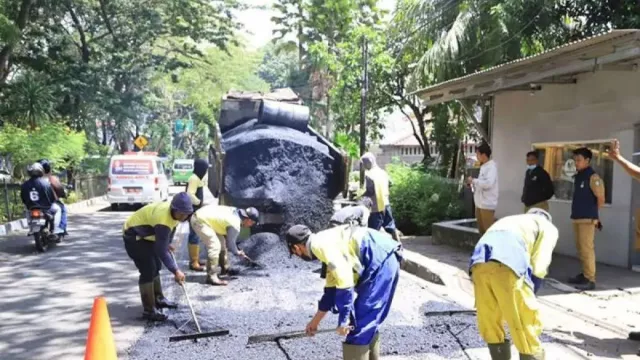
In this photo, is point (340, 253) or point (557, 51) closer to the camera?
point (340, 253)

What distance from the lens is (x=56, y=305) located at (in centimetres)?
645

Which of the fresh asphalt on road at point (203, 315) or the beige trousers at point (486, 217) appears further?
the beige trousers at point (486, 217)

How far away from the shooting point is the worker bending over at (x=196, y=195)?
830 cm

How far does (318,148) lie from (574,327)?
15.8 feet

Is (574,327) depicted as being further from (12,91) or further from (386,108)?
(12,91)

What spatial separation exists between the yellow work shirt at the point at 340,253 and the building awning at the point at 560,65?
14.0 ft

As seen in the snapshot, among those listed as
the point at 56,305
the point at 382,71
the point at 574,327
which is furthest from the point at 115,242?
the point at 382,71

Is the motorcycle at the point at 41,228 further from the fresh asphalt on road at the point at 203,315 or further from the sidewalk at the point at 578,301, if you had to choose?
the sidewalk at the point at 578,301

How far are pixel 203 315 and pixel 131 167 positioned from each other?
42.3 feet

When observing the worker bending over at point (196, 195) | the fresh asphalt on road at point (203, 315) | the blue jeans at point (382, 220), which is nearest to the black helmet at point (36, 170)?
the fresh asphalt on road at point (203, 315)

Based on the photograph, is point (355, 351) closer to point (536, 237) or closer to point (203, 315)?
point (536, 237)

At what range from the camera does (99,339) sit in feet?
12.6

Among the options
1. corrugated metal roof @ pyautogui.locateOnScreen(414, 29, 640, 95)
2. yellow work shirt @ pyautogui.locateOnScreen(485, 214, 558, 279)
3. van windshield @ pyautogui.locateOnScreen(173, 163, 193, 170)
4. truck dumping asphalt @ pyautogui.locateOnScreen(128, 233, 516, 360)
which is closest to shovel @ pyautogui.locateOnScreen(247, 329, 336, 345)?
truck dumping asphalt @ pyautogui.locateOnScreen(128, 233, 516, 360)

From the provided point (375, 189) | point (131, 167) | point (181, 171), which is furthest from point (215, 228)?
point (181, 171)
